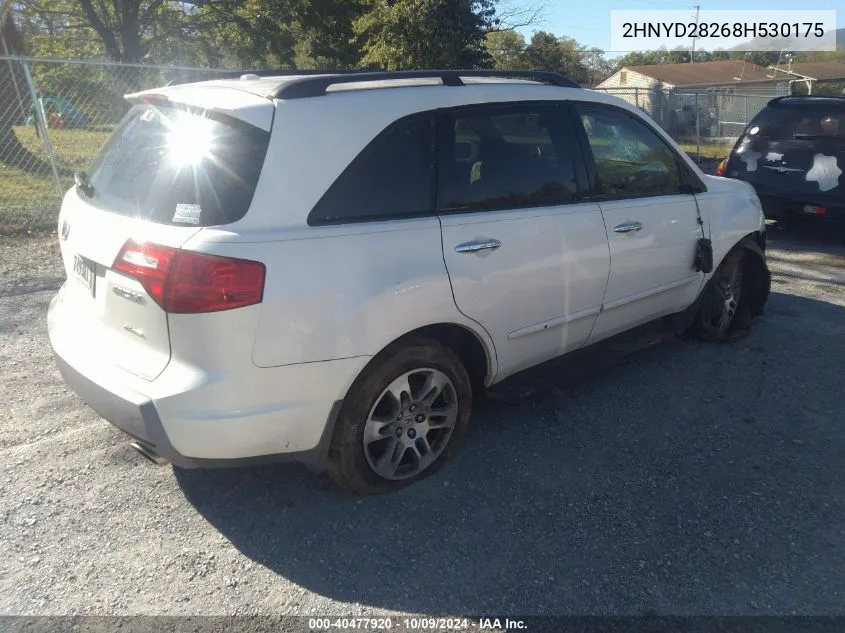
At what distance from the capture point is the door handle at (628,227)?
415 cm

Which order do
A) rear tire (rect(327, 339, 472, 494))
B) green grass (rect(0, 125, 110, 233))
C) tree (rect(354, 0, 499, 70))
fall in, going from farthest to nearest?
tree (rect(354, 0, 499, 70)), green grass (rect(0, 125, 110, 233)), rear tire (rect(327, 339, 472, 494))

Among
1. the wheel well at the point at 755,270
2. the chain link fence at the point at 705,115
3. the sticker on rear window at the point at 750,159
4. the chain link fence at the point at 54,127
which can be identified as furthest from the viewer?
the chain link fence at the point at 705,115

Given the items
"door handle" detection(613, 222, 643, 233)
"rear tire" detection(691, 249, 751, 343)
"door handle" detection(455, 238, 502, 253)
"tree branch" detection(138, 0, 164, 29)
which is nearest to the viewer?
"door handle" detection(455, 238, 502, 253)

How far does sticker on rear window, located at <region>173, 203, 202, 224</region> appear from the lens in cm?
284

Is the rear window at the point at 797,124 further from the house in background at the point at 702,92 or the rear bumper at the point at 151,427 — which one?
the house in background at the point at 702,92

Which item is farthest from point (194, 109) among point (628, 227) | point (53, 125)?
point (53, 125)

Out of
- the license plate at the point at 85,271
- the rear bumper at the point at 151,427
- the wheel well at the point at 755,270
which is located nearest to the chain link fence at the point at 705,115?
the wheel well at the point at 755,270

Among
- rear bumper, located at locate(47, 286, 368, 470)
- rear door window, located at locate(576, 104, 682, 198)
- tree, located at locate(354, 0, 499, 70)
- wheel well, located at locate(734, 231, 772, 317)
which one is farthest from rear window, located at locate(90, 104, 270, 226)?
tree, located at locate(354, 0, 499, 70)

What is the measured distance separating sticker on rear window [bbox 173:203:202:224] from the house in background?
15483mm

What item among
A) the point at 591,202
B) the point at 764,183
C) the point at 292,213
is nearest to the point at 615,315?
the point at 591,202

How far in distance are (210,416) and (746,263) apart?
4307mm

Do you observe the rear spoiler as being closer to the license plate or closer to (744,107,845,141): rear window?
the license plate

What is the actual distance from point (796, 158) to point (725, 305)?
414 centimetres

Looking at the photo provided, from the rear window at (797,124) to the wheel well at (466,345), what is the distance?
21.9 feet
